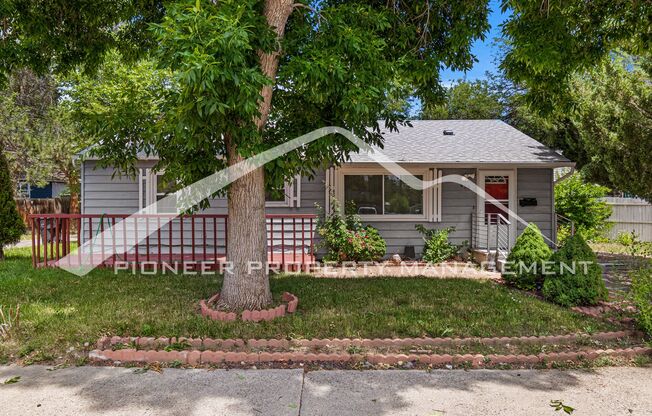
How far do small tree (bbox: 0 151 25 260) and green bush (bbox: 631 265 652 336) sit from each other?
1117 centimetres

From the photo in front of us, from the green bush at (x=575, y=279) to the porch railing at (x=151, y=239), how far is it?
388 cm

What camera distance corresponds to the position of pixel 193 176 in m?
4.68

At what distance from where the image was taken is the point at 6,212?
29.1ft

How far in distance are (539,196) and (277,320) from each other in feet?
25.2

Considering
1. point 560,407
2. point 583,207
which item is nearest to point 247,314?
point 560,407

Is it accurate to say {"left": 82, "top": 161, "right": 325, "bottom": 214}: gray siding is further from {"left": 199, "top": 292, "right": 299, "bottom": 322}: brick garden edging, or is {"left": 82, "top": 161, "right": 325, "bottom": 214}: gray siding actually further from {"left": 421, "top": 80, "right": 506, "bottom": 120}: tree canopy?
{"left": 421, "top": 80, "right": 506, "bottom": 120}: tree canopy

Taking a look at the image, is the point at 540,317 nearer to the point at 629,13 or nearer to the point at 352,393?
Answer: the point at 352,393

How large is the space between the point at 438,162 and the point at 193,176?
5783 mm

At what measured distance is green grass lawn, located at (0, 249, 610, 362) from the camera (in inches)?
165

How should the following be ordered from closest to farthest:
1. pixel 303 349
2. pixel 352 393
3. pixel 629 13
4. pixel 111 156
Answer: pixel 352 393
pixel 303 349
pixel 111 156
pixel 629 13

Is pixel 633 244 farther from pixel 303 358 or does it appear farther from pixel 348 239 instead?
pixel 348 239

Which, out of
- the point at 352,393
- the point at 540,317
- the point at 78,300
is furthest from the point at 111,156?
the point at 540,317

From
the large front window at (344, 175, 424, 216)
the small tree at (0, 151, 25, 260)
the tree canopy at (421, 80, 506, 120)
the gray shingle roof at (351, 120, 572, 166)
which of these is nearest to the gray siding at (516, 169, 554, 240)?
the gray shingle roof at (351, 120, 572, 166)

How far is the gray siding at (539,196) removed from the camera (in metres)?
9.59
